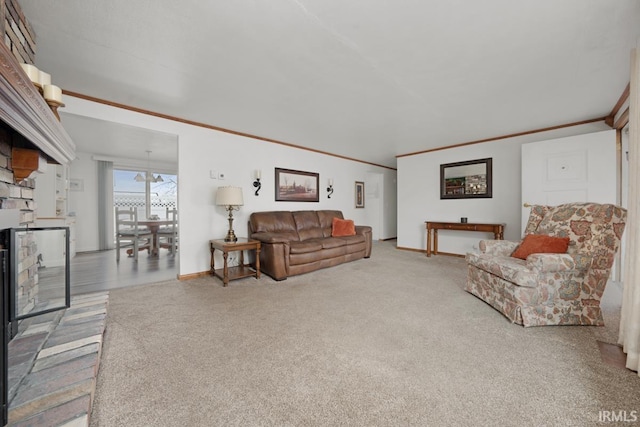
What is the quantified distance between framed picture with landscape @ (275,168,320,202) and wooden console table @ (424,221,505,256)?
2437 millimetres

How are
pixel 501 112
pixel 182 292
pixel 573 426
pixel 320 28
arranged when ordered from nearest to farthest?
pixel 573 426 → pixel 320 28 → pixel 182 292 → pixel 501 112

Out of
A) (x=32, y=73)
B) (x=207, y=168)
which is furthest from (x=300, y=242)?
(x=32, y=73)

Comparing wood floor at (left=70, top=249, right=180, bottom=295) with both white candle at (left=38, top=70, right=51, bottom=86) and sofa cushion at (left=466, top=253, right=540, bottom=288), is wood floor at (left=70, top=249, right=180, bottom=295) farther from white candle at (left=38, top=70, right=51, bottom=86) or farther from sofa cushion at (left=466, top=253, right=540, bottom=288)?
sofa cushion at (left=466, top=253, right=540, bottom=288)

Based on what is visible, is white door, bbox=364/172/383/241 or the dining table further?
white door, bbox=364/172/383/241

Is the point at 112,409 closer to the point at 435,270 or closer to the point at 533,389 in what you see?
the point at 533,389

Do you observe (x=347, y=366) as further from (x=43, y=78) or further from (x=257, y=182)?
(x=257, y=182)

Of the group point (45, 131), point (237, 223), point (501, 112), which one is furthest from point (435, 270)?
point (45, 131)

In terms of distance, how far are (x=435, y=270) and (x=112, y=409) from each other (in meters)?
3.87

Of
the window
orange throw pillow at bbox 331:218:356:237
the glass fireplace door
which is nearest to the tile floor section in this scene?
the glass fireplace door

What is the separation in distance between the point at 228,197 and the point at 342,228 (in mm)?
2278

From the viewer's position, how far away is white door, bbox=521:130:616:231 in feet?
10.8

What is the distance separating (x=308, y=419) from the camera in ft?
3.75

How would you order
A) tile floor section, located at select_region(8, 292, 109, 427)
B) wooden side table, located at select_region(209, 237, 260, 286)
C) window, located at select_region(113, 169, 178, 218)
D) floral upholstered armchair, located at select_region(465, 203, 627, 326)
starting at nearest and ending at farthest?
tile floor section, located at select_region(8, 292, 109, 427) < floral upholstered armchair, located at select_region(465, 203, 627, 326) < wooden side table, located at select_region(209, 237, 260, 286) < window, located at select_region(113, 169, 178, 218)

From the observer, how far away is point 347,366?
1.52m
